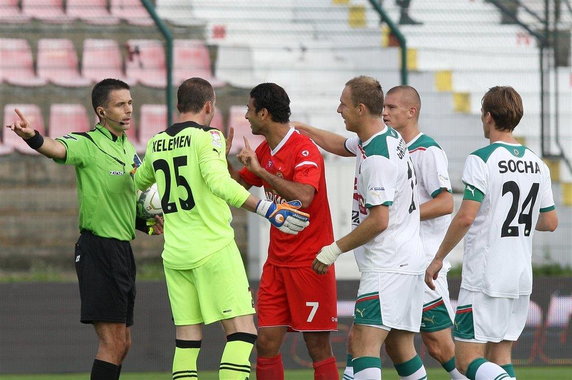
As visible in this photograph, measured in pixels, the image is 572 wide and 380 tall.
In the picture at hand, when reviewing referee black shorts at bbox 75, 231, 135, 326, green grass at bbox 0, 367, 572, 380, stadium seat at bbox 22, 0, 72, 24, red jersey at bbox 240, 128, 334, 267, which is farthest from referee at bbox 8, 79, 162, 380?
stadium seat at bbox 22, 0, 72, 24

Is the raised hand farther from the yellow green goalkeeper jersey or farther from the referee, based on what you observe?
the yellow green goalkeeper jersey

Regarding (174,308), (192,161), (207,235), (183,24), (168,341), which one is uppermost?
(183,24)

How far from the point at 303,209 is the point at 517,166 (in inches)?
56.5

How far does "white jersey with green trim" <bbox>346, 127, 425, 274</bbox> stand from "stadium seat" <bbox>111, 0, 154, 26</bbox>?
6.82 m

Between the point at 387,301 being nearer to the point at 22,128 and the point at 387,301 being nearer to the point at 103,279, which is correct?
the point at 103,279

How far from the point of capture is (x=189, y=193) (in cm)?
659

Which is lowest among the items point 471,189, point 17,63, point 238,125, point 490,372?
point 490,372

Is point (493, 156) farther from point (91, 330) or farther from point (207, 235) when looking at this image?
point (91, 330)

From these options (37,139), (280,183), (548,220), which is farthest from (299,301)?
(37,139)

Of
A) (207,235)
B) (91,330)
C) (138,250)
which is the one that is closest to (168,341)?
(91,330)

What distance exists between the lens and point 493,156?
21.1ft

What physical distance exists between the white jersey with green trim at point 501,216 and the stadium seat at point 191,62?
21.9 feet

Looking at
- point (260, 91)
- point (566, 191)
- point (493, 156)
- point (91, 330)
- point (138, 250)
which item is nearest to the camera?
point (493, 156)

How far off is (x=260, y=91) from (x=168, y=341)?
432 centimetres
